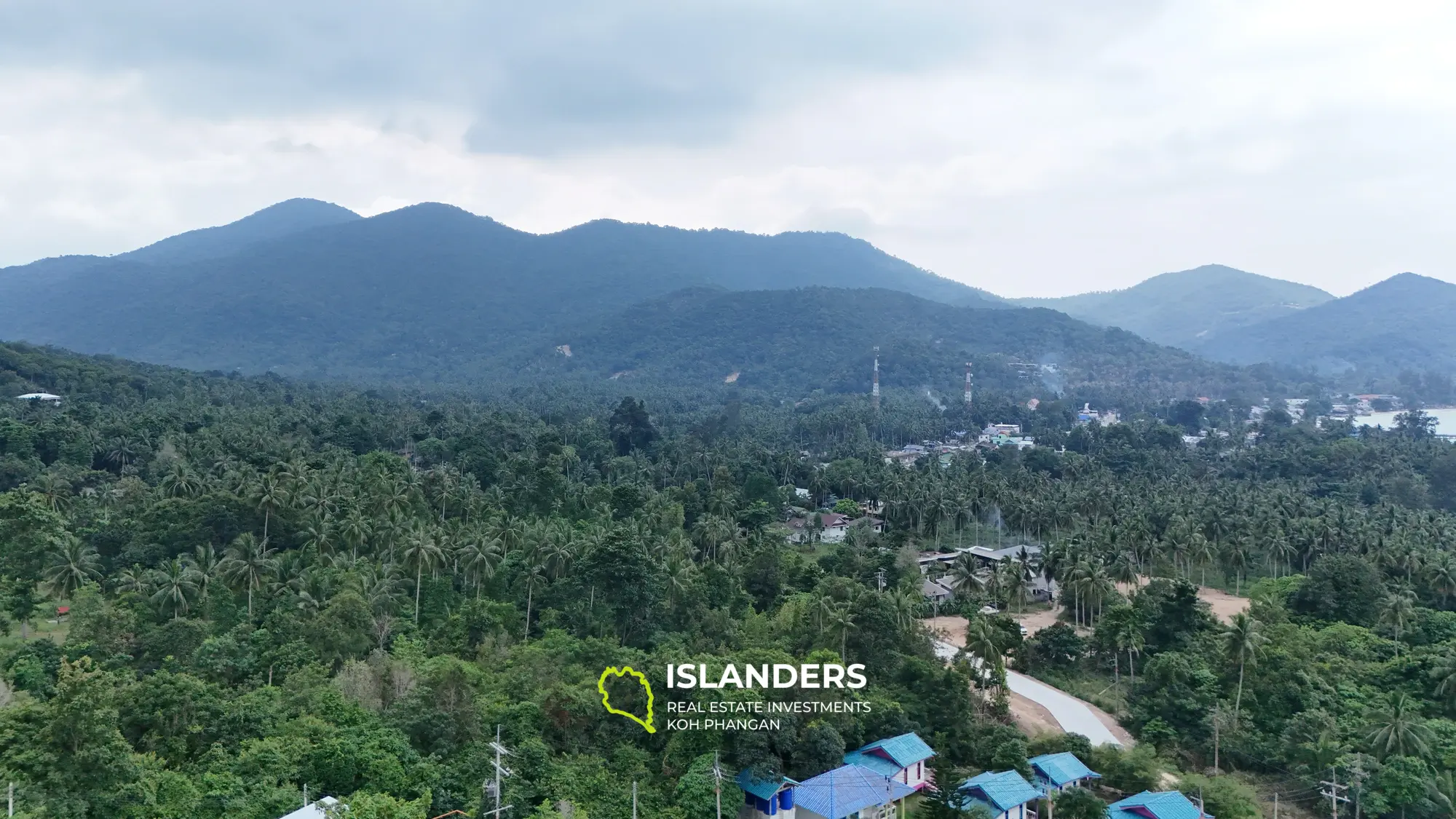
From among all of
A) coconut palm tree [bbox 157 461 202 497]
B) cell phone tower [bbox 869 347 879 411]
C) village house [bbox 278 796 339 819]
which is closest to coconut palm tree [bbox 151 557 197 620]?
coconut palm tree [bbox 157 461 202 497]

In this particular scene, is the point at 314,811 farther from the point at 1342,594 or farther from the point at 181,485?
the point at 1342,594

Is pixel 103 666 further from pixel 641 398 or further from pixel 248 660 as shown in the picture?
pixel 641 398

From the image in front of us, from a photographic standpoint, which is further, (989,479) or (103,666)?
(989,479)

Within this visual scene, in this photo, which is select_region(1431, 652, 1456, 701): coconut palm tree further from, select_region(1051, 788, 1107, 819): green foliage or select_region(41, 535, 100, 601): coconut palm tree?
select_region(41, 535, 100, 601): coconut palm tree

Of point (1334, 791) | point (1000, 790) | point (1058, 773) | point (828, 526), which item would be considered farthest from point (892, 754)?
point (828, 526)

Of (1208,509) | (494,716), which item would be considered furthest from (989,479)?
(494,716)

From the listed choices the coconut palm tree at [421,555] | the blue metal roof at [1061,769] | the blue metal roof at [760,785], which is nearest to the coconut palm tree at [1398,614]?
the blue metal roof at [1061,769]
